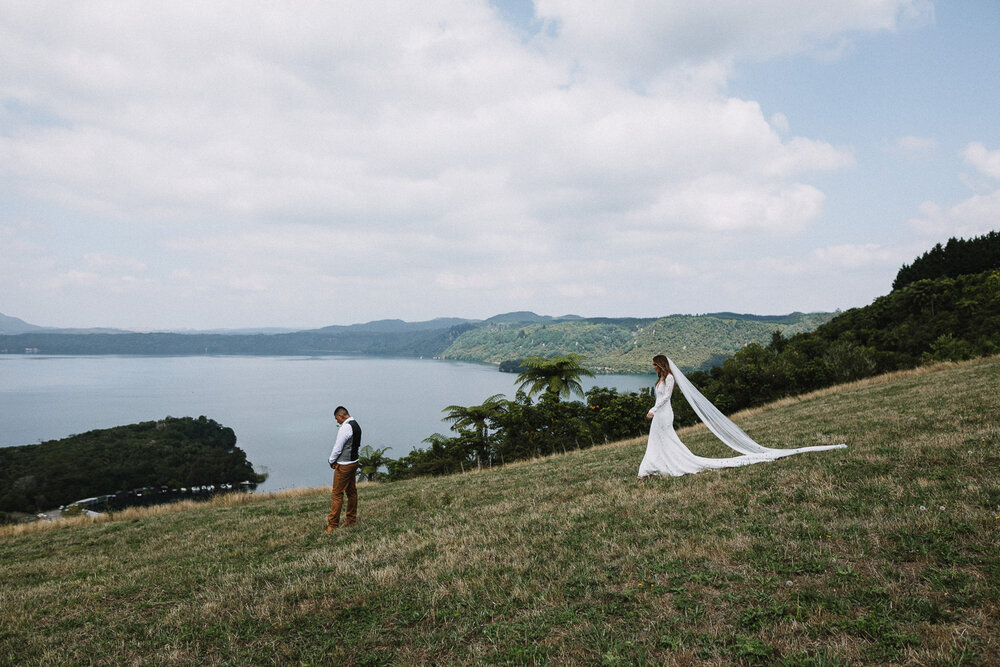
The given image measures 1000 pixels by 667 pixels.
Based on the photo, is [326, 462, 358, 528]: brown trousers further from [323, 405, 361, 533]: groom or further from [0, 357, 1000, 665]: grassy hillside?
[0, 357, 1000, 665]: grassy hillside

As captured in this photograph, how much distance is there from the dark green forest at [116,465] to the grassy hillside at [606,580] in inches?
3471

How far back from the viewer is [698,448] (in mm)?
16203

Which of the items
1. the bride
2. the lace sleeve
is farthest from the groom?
the lace sleeve

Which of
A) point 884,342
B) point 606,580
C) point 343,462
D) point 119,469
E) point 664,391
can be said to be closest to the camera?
point 606,580

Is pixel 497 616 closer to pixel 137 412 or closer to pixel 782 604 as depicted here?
pixel 782 604

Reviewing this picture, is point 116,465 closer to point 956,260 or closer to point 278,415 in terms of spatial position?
point 278,415

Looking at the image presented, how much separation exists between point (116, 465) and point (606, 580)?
110m

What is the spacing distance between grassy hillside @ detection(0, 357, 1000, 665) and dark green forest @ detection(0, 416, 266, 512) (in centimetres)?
8816

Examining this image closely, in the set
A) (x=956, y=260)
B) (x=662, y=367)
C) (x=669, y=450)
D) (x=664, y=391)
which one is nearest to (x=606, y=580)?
(x=669, y=450)

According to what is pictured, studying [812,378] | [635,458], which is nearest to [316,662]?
[635,458]

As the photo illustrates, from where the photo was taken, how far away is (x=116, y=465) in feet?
285

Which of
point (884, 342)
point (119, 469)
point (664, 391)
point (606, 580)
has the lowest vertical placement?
point (119, 469)

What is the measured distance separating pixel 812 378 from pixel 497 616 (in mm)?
46357

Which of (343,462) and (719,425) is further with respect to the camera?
(719,425)
